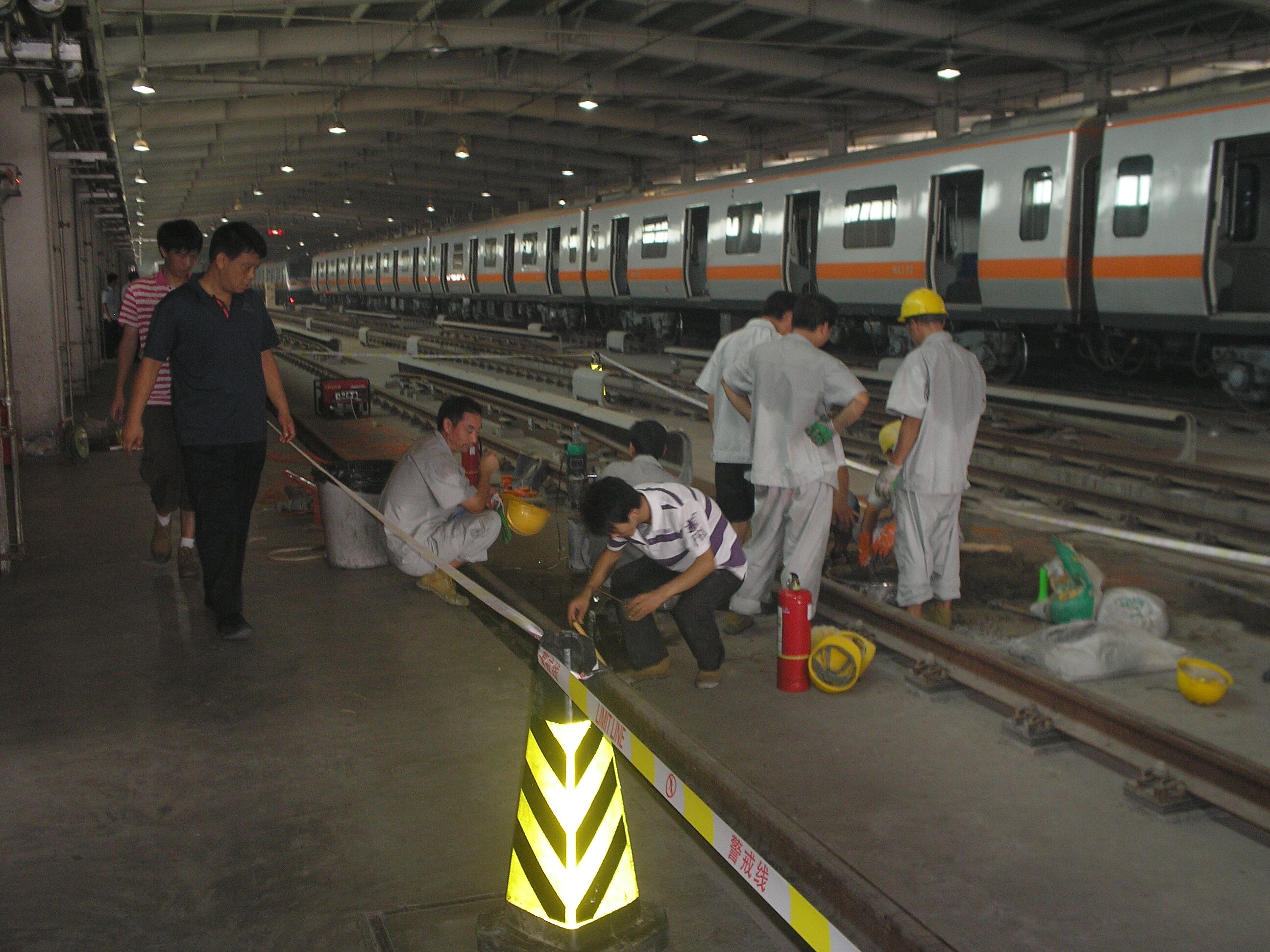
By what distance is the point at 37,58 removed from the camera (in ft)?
23.4

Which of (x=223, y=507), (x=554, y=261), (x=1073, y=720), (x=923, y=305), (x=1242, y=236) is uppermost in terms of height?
(x=554, y=261)

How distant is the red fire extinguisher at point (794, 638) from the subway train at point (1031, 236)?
8582 mm

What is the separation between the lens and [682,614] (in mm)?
5035

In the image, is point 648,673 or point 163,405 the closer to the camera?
point 648,673

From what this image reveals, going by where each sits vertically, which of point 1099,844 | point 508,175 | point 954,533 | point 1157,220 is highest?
point 508,175

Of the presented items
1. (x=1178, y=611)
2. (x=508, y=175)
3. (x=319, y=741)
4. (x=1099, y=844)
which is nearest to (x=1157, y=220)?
(x=1178, y=611)

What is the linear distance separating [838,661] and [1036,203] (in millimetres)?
9994

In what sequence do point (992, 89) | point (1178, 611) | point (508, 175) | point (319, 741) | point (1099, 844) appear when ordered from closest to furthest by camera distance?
point (1099, 844), point (319, 741), point (1178, 611), point (992, 89), point (508, 175)

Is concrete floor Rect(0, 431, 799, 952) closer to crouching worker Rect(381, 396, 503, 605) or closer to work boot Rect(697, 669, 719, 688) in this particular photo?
crouching worker Rect(381, 396, 503, 605)

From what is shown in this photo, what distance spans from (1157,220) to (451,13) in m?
14.1

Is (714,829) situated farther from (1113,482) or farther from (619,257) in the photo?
(619,257)

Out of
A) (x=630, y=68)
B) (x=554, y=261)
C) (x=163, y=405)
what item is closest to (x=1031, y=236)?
(x=163, y=405)

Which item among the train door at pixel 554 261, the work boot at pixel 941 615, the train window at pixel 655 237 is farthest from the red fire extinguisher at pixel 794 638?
the train door at pixel 554 261

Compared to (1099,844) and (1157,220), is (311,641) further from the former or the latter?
(1157,220)
